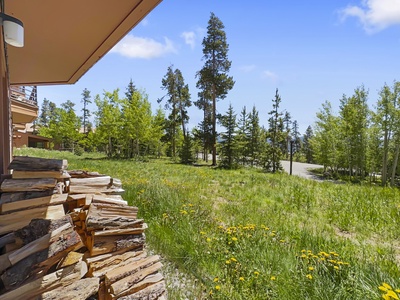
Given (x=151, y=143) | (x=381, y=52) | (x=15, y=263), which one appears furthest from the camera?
(x=151, y=143)

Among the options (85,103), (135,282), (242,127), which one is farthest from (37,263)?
(85,103)

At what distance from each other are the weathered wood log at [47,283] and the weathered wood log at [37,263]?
2.8 inches

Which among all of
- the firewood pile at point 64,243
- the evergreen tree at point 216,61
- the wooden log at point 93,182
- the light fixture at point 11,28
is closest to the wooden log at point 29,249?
A: the firewood pile at point 64,243

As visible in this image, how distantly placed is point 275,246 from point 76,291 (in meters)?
2.53

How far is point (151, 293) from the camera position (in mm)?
2229

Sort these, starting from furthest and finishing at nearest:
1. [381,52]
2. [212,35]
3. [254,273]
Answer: [212,35] → [381,52] → [254,273]

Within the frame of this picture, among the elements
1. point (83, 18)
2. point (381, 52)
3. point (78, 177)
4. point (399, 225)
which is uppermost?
point (381, 52)

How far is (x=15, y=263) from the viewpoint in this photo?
5.99ft

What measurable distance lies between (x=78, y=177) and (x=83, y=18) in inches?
79.0

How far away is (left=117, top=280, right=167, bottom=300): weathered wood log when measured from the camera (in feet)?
6.96

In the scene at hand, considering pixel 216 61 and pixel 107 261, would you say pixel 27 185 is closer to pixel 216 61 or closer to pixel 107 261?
pixel 107 261

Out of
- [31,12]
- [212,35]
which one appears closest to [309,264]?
[31,12]

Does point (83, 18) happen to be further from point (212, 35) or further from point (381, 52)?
point (212, 35)

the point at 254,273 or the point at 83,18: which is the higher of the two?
the point at 83,18
